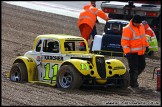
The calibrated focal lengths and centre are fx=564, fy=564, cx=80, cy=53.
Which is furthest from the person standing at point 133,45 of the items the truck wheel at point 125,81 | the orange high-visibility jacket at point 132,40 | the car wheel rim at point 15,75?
the car wheel rim at point 15,75

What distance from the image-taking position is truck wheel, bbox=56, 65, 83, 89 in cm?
1293

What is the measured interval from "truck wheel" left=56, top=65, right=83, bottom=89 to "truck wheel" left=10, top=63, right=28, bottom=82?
4.48ft

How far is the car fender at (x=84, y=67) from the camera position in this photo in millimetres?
12979

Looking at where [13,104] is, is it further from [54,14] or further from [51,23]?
[54,14]

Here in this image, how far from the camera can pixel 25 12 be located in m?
29.4

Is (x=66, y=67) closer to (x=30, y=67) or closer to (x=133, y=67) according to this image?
(x=30, y=67)

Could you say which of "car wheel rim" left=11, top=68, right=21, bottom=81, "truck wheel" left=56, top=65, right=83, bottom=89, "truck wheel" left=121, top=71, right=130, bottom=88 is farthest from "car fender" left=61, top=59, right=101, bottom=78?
"car wheel rim" left=11, top=68, right=21, bottom=81

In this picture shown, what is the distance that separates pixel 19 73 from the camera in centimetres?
1458

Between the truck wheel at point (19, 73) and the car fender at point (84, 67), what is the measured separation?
1.61m

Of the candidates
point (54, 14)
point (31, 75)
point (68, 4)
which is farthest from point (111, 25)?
point (68, 4)

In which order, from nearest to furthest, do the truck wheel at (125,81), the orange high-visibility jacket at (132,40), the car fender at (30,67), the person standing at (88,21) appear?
1. the truck wheel at (125,81)
2. the orange high-visibility jacket at (132,40)
3. the car fender at (30,67)
4. the person standing at (88,21)

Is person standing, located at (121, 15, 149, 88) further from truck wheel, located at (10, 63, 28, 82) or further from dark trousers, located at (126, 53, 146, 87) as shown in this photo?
truck wheel, located at (10, 63, 28, 82)

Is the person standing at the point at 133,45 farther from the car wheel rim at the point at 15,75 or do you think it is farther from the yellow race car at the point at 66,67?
the car wheel rim at the point at 15,75

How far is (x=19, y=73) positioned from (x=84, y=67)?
2306mm
